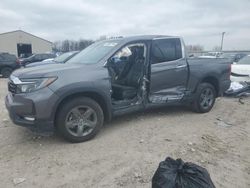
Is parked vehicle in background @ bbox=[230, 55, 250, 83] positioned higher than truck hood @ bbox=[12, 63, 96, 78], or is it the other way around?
truck hood @ bbox=[12, 63, 96, 78]

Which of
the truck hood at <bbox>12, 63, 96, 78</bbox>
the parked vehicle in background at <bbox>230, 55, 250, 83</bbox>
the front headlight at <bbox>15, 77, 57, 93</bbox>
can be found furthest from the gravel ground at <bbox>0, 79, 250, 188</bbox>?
the parked vehicle in background at <bbox>230, 55, 250, 83</bbox>

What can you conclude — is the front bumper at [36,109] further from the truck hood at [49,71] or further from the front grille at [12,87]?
the truck hood at [49,71]

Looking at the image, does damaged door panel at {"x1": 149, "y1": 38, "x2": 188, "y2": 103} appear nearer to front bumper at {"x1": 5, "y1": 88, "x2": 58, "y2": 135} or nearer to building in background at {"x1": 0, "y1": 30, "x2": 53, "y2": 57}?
front bumper at {"x1": 5, "y1": 88, "x2": 58, "y2": 135}

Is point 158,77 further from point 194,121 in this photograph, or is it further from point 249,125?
point 249,125

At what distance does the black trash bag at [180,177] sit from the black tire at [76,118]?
229 centimetres

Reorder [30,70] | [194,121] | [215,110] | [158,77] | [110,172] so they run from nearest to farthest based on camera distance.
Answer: [110,172] → [30,70] → [158,77] → [194,121] → [215,110]

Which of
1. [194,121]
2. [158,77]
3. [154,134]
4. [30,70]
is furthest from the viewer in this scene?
[194,121]

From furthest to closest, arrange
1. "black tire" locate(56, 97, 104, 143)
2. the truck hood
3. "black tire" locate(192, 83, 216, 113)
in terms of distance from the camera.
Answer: "black tire" locate(192, 83, 216, 113), "black tire" locate(56, 97, 104, 143), the truck hood

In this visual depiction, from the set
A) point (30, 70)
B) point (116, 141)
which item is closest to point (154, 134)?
point (116, 141)

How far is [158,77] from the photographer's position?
5809mm

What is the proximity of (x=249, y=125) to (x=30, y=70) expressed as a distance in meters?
4.75

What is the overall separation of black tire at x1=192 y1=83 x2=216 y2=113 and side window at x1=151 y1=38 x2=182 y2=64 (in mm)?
1061

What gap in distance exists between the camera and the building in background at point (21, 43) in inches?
1807

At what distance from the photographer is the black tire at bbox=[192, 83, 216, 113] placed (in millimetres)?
6707
